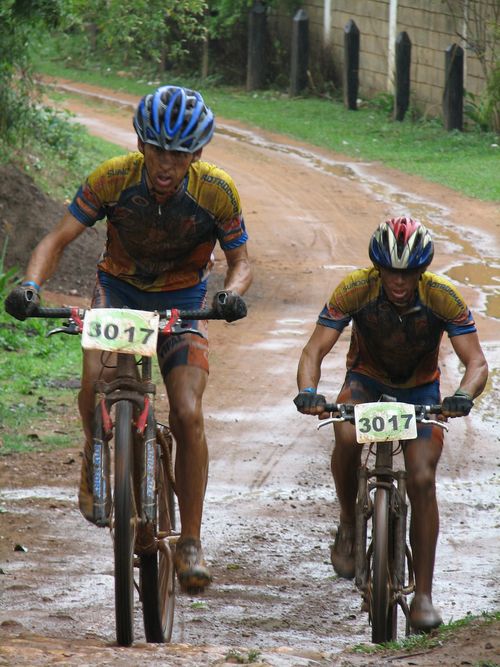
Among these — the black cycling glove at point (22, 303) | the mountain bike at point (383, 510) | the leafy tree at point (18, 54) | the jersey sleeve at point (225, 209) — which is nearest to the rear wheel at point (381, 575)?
the mountain bike at point (383, 510)

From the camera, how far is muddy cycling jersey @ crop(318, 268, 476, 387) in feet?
18.8

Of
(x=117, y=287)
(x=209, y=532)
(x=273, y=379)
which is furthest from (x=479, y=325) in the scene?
(x=117, y=287)

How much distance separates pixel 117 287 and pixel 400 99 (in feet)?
68.4

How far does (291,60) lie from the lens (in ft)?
98.2

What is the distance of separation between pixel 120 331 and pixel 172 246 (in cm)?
81

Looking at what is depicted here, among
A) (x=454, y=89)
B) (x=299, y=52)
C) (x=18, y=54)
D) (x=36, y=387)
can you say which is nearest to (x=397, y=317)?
(x=36, y=387)

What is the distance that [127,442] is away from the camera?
4977 mm

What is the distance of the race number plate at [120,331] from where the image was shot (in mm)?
5004

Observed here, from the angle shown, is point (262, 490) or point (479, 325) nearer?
point (262, 490)

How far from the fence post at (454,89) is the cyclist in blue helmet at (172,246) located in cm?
1877

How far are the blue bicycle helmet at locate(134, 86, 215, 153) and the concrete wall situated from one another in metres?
19.2

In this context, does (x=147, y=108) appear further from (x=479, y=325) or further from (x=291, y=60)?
(x=291, y=60)

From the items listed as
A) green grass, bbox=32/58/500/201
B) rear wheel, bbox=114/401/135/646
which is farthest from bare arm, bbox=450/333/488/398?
green grass, bbox=32/58/500/201

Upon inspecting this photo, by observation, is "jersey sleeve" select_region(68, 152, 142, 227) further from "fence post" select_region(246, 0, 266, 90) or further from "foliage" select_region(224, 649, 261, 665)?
"fence post" select_region(246, 0, 266, 90)
